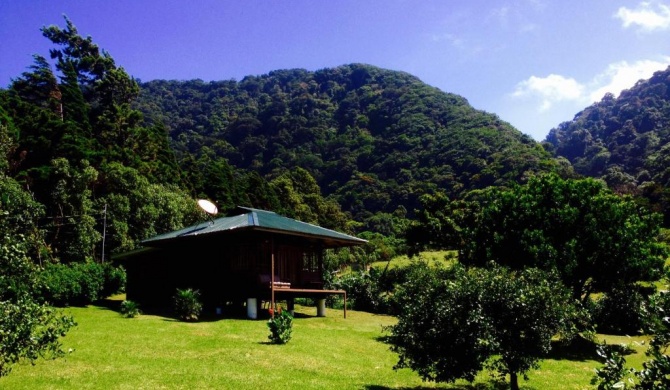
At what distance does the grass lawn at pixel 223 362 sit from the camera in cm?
1182

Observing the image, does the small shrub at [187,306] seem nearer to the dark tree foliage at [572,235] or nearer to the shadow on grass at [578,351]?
the dark tree foliage at [572,235]

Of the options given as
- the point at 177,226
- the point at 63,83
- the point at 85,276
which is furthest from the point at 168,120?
the point at 85,276

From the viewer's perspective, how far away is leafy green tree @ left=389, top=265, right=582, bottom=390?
11.7 metres

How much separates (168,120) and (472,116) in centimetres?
8778

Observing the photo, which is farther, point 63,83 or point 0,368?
point 63,83

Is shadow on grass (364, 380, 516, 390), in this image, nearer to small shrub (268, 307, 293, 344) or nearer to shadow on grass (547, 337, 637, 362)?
small shrub (268, 307, 293, 344)

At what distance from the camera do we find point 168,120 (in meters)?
148

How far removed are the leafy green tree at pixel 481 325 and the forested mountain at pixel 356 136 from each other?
174 feet

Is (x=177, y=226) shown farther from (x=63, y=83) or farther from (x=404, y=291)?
(x=404, y=291)

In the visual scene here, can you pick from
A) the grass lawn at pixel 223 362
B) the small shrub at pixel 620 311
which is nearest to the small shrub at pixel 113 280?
the grass lawn at pixel 223 362

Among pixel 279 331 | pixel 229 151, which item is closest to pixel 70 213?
pixel 279 331

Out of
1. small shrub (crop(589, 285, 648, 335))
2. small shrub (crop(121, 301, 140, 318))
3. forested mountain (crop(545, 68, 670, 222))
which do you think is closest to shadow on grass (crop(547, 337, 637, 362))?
small shrub (crop(589, 285, 648, 335))

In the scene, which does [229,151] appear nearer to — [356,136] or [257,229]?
[356,136]

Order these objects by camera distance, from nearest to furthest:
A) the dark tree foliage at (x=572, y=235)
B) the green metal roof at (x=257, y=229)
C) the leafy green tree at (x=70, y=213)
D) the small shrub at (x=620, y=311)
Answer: the dark tree foliage at (x=572, y=235)
the green metal roof at (x=257, y=229)
the small shrub at (x=620, y=311)
the leafy green tree at (x=70, y=213)
